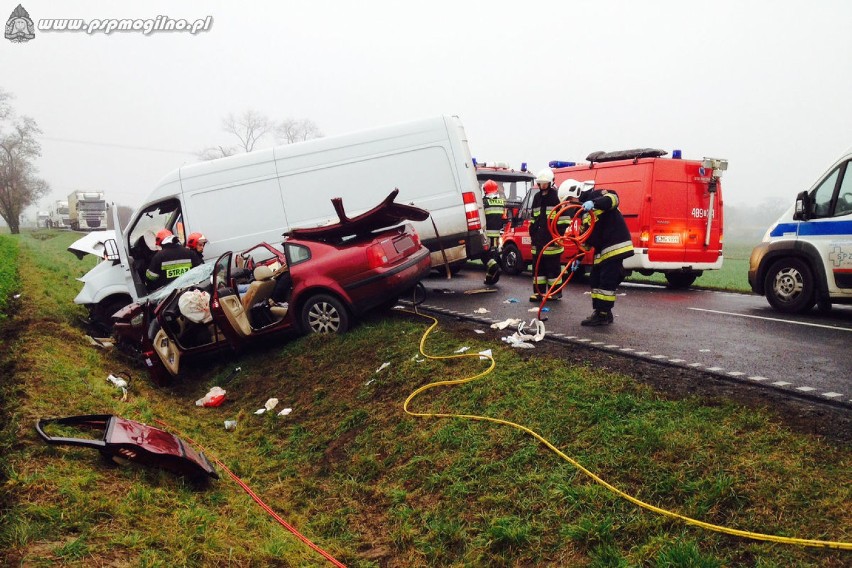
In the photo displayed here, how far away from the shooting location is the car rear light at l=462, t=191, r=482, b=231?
8.80 metres

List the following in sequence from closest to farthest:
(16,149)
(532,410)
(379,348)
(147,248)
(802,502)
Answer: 1. (802,502)
2. (532,410)
3. (379,348)
4. (147,248)
5. (16,149)

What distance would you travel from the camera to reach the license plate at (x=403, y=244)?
23.7 feet

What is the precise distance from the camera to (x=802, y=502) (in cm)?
277

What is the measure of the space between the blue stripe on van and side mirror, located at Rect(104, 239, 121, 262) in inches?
400

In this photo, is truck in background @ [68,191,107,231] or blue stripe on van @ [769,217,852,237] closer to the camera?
blue stripe on van @ [769,217,852,237]

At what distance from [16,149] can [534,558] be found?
7043cm

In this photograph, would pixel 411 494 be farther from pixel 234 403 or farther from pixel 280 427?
pixel 234 403

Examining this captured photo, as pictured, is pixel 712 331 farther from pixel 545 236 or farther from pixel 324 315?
pixel 324 315

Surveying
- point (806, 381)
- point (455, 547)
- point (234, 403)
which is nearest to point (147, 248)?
point (234, 403)

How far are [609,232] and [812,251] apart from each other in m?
2.98

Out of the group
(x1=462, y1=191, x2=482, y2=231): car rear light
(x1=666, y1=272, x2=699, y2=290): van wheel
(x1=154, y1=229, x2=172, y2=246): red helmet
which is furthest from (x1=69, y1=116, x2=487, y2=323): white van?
(x1=666, y1=272, x2=699, y2=290): van wheel

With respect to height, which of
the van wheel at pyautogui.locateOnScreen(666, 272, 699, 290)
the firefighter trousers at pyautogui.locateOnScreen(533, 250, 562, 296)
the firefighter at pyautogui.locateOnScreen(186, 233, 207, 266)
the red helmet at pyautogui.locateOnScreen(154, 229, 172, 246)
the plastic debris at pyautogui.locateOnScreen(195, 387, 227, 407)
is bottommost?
the van wheel at pyautogui.locateOnScreen(666, 272, 699, 290)

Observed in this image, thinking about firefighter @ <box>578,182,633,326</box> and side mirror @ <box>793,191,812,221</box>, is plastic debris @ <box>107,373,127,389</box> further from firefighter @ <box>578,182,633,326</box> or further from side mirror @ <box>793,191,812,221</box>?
side mirror @ <box>793,191,812,221</box>

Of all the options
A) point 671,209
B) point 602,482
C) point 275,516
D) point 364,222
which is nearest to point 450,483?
point 602,482
